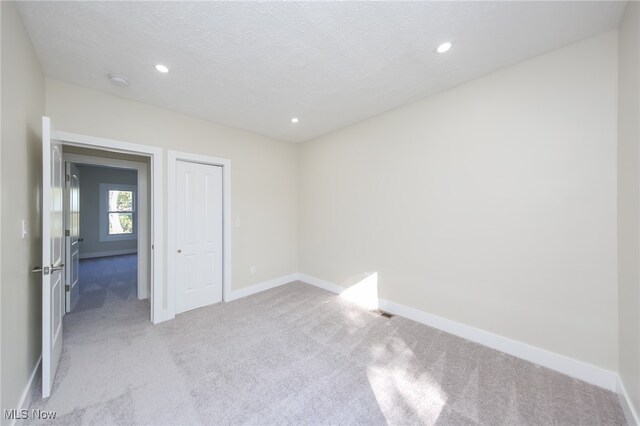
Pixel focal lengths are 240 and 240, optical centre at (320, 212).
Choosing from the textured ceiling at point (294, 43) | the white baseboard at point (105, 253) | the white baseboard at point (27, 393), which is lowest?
the white baseboard at point (27, 393)

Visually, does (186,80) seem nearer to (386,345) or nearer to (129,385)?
(129,385)

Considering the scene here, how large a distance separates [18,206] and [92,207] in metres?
7.11

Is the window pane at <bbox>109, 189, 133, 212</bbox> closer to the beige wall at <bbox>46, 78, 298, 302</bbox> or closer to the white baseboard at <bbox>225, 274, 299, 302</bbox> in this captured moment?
the beige wall at <bbox>46, 78, 298, 302</bbox>

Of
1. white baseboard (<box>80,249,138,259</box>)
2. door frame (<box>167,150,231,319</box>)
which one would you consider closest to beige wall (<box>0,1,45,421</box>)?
door frame (<box>167,150,231,319</box>)

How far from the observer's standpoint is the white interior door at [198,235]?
323 cm

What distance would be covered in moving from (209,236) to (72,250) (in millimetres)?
2148

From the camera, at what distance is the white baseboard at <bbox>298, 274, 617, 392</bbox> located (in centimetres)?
187

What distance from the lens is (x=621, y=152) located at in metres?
1.72

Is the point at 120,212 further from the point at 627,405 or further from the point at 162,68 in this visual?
the point at 627,405

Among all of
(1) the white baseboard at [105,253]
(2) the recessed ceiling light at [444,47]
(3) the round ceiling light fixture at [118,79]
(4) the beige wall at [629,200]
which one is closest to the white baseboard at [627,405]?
(4) the beige wall at [629,200]

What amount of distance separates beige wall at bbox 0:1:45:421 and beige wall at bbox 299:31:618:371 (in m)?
3.25

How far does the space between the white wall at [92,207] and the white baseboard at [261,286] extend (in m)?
6.17

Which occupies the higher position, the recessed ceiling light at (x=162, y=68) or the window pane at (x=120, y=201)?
the recessed ceiling light at (x=162, y=68)

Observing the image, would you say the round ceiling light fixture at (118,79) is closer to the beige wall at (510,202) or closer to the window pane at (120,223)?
the beige wall at (510,202)
